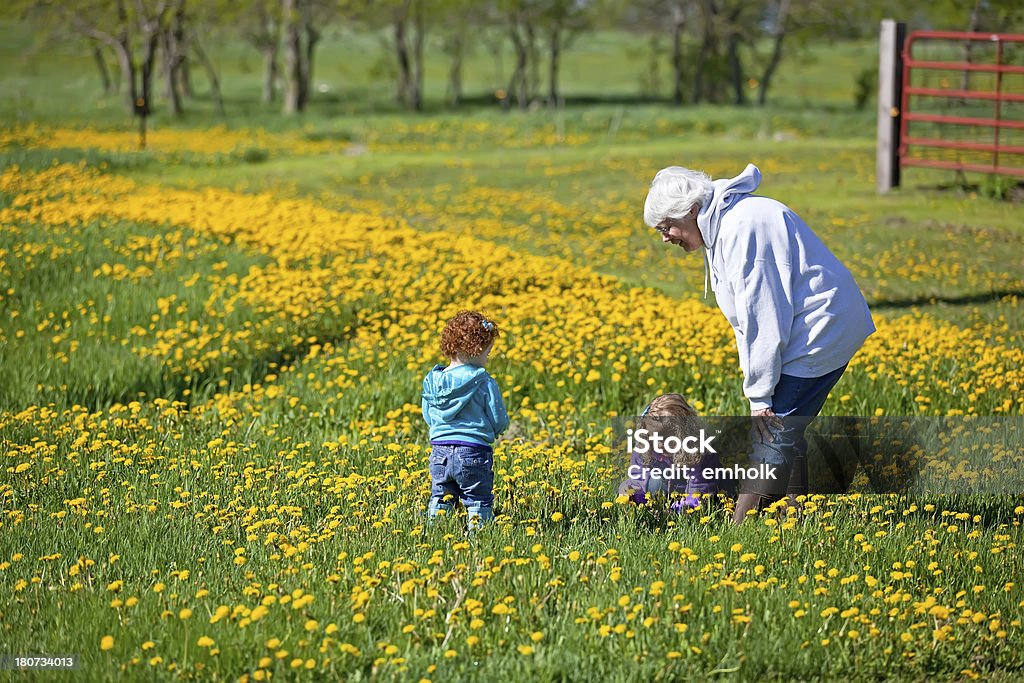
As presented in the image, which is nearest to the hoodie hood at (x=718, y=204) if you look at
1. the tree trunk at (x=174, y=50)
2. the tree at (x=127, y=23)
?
the tree at (x=127, y=23)

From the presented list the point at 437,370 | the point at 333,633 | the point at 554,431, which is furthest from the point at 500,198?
the point at 333,633

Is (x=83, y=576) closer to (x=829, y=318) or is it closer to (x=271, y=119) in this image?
(x=829, y=318)

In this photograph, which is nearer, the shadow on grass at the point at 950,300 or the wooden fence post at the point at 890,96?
the shadow on grass at the point at 950,300

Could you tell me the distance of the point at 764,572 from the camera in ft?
15.9

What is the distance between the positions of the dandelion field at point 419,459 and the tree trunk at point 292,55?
27897 millimetres

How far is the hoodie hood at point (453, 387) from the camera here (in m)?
5.43

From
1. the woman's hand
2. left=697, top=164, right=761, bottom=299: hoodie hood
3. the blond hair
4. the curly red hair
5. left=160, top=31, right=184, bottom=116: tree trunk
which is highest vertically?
left=160, top=31, right=184, bottom=116: tree trunk

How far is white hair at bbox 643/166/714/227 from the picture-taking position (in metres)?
5.02

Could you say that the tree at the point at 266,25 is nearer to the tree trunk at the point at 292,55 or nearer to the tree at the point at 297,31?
the tree at the point at 297,31

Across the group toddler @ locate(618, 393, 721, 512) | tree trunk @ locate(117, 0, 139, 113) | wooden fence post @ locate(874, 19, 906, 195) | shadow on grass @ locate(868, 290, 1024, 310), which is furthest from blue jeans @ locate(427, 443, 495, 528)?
tree trunk @ locate(117, 0, 139, 113)

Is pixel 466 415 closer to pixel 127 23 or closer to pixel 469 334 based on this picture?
pixel 469 334

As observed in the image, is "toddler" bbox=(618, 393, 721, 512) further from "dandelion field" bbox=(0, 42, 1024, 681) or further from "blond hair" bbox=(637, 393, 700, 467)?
"dandelion field" bbox=(0, 42, 1024, 681)

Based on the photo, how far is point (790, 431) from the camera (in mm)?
5176

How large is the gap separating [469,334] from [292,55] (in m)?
41.7
